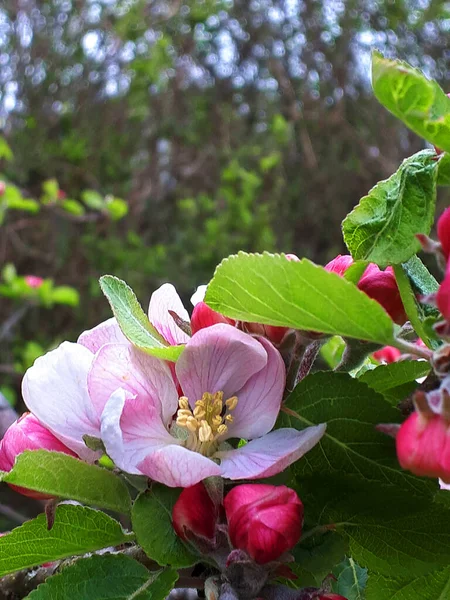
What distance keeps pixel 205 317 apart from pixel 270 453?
10 centimetres

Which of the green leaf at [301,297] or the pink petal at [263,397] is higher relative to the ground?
the green leaf at [301,297]

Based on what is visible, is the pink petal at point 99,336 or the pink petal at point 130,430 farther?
the pink petal at point 99,336

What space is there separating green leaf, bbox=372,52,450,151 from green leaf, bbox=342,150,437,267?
35 mm

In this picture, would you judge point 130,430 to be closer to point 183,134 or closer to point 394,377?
point 394,377

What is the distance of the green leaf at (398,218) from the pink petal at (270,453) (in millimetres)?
104

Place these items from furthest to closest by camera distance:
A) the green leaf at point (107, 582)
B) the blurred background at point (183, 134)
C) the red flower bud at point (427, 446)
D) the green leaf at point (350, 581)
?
the blurred background at point (183, 134) < the green leaf at point (350, 581) < the green leaf at point (107, 582) < the red flower bud at point (427, 446)

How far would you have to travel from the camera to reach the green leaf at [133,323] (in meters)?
0.41

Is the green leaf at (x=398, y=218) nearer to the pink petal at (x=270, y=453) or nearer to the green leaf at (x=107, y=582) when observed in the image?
the pink petal at (x=270, y=453)

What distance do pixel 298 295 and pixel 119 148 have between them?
172 inches

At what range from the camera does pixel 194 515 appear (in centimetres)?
40

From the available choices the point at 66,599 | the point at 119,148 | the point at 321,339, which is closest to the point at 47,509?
the point at 66,599

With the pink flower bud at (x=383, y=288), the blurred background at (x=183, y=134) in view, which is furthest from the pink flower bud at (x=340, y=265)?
the blurred background at (x=183, y=134)

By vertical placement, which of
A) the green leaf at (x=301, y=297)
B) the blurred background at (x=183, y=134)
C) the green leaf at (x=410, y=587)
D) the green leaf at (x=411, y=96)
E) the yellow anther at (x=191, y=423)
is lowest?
the blurred background at (x=183, y=134)

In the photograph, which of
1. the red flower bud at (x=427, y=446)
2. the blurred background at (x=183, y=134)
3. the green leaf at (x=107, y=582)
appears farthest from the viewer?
the blurred background at (x=183, y=134)
